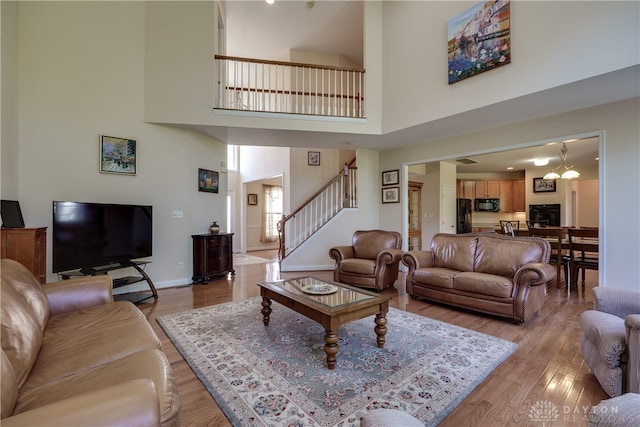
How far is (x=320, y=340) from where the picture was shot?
8.29 feet

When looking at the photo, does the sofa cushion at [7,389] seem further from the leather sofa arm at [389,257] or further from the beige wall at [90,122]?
the leather sofa arm at [389,257]

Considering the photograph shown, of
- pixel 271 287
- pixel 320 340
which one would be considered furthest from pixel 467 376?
pixel 271 287

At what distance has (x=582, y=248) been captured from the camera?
4102mm

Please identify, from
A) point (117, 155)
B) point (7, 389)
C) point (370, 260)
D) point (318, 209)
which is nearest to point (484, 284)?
point (370, 260)

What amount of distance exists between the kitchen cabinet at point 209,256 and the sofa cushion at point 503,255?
155 inches

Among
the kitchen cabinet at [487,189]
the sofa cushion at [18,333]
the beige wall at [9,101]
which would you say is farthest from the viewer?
the kitchen cabinet at [487,189]

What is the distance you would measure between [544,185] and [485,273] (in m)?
6.13

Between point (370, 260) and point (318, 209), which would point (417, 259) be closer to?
point (370, 260)

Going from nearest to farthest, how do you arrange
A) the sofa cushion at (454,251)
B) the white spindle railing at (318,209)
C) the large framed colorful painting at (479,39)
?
the large framed colorful painting at (479,39) → the sofa cushion at (454,251) → the white spindle railing at (318,209)

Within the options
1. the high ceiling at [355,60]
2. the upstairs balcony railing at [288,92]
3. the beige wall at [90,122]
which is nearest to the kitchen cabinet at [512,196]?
the high ceiling at [355,60]

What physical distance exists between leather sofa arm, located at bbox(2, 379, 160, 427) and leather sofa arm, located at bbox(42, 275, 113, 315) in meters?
1.67

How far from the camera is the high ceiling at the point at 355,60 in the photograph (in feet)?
10.7

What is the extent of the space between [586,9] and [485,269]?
2.90 m

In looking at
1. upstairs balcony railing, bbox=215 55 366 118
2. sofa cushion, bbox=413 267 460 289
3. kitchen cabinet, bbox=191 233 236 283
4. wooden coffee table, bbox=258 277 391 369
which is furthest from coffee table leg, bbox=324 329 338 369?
upstairs balcony railing, bbox=215 55 366 118
